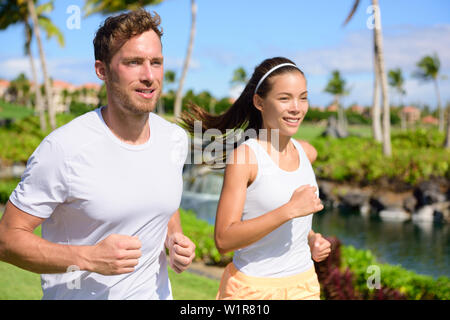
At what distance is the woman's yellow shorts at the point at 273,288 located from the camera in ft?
8.72

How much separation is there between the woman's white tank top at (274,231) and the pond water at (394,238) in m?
9.11

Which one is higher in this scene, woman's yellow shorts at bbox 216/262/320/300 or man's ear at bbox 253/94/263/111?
man's ear at bbox 253/94/263/111

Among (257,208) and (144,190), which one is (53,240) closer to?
(144,190)

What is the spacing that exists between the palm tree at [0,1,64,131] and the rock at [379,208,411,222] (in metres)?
20.5

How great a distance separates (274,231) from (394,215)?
50.3 ft

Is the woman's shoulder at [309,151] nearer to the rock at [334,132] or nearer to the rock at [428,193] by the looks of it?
the rock at [428,193]

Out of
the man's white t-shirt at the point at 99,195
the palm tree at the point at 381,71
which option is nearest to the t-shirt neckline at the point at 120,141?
the man's white t-shirt at the point at 99,195

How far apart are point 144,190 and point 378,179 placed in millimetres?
17786

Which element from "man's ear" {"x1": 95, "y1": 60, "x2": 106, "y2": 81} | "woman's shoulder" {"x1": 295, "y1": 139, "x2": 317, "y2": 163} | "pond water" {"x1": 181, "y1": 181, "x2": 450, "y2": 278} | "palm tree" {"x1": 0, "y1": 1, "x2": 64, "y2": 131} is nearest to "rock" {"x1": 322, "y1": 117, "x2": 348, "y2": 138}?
"pond water" {"x1": 181, "y1": 181, "x2": 450, "y2": 278}

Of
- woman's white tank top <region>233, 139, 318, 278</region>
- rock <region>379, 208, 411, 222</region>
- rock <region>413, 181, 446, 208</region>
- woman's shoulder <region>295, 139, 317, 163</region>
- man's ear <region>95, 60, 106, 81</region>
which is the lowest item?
rock <region>379, 208, 411, 222</region>

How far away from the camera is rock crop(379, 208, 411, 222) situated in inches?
651

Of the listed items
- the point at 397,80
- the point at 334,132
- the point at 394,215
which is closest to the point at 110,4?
the point at 334,132

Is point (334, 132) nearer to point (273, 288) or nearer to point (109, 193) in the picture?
point (273, 288)

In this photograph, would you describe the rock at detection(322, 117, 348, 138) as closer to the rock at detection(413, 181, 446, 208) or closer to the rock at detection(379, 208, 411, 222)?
the rock at detection(413, 181, 446, 208)
